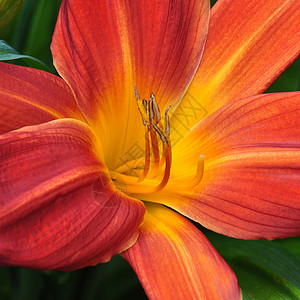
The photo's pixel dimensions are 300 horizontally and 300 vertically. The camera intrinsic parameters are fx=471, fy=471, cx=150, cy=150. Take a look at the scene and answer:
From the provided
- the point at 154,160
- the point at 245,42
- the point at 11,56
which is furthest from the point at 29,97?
the point at 245,42

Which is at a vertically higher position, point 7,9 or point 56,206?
point 7,9

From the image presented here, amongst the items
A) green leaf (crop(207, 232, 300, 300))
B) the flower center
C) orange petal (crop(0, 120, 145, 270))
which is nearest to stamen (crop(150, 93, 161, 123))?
the flower center

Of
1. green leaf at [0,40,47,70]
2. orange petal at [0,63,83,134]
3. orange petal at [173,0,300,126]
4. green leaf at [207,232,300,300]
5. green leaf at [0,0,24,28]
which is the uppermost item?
orange petal at [173,0,300,126]

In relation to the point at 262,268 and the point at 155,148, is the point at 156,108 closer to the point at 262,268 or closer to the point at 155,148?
the point at 155,148

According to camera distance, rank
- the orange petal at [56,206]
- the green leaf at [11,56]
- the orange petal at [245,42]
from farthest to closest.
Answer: the orange petal at [245,42] < the green leaf at [11,56] < the orange petal at [56,206]

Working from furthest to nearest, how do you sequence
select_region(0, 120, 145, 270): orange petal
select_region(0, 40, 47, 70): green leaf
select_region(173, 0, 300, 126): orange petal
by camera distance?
1. select_region(173, 0, 300, 126): orange petal
2. select_region(0, 40, 47, 70): green leaf
3. select_region(0, 120, 145, 270): orange petal

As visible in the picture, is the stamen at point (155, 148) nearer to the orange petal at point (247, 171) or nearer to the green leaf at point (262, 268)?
the orange petal at point (247, 171)

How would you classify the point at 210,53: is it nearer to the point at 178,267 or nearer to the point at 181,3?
the point at 181,3

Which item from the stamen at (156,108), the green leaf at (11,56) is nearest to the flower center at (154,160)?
the stamen at (156,108)

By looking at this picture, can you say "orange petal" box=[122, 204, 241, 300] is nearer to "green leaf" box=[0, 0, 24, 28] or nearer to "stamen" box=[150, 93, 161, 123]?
"stamen" box=[150, 93, 161, 123]
